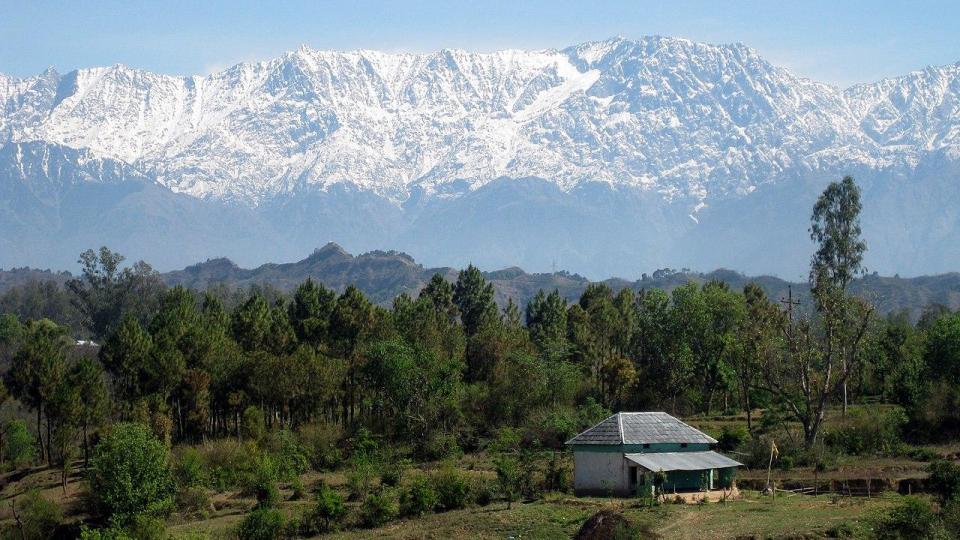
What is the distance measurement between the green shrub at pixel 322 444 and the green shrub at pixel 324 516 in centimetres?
2025

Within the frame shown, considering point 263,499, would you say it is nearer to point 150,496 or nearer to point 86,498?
point 150,496

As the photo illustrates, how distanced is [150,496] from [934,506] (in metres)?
35.1

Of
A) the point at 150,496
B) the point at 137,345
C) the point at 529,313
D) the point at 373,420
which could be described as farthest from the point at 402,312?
the point at 150,496

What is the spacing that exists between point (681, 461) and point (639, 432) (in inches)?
116

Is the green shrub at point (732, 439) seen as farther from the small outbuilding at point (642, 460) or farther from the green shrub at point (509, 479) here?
the green shrub at point (509, 479)

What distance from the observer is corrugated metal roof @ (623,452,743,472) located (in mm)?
64312

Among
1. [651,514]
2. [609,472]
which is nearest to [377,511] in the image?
[651,514]

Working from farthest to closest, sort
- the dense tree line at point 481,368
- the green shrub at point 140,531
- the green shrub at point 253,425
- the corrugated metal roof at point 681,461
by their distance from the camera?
the green shrub at point 253,425, the dense tree line at point 481,368, the corrugated metal roof at point 681,461, the green shrub at point 140,531

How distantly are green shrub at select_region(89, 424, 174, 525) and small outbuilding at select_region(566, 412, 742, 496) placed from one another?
808 inches

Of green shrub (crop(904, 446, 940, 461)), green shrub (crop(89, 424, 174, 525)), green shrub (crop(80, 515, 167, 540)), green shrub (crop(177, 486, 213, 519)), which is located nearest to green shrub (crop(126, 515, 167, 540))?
green shrub (crop(80, 515, 167, 540))

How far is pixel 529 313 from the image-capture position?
134250 millimetres

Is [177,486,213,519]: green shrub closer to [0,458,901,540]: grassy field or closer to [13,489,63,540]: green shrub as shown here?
[0,458,901,540]: grassy field

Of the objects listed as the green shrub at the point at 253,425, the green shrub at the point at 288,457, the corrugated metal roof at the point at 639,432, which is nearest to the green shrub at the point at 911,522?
the corrugated metal roof at the point at 639,432

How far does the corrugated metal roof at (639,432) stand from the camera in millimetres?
67000
